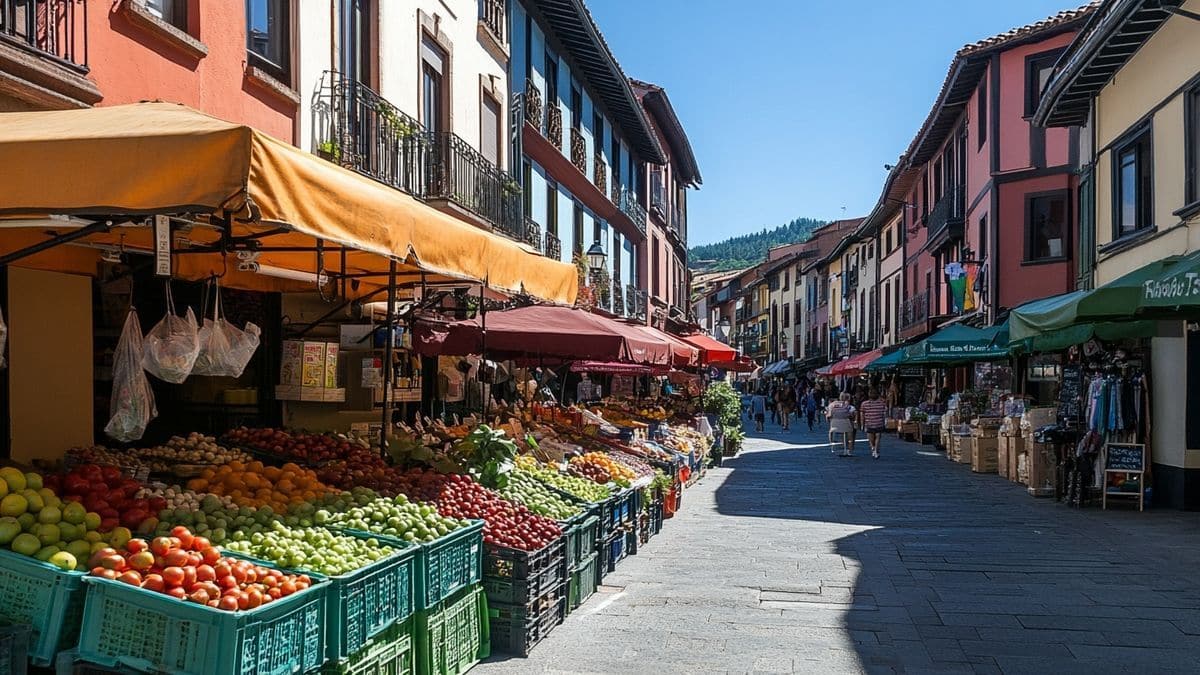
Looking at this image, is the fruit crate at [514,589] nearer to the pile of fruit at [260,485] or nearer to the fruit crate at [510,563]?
the fruit crate at [510,563]

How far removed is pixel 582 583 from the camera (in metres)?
7.79

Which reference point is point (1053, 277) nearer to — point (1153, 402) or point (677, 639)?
point (1153, 402)

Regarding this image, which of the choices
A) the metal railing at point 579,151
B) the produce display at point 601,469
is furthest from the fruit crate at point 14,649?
the metal railing at point 579,151

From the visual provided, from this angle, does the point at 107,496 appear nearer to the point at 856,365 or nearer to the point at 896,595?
the point at 896,595

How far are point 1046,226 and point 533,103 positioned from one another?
12.8 metres

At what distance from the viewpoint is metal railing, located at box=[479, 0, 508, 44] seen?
15838mm

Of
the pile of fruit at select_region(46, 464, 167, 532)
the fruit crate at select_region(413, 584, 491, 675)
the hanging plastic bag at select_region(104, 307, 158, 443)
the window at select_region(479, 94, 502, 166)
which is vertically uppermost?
the window at select_region(479, 94, 502, 166)

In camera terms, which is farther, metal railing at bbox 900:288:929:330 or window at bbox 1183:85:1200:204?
metal railing at bbox 900:288:929:330

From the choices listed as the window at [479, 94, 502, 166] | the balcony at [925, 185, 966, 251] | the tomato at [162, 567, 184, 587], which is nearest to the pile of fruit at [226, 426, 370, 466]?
the tomato at [162, 567, 184, 587]

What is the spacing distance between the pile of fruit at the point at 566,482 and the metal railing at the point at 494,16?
907cm

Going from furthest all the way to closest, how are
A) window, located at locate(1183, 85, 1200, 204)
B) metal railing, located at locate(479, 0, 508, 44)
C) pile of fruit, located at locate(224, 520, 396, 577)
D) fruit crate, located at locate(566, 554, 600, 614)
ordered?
metal railing, located at locate(479, 0, 508, 44)
window, located at locate(1183, 85, 1200, 204)
fruit crate, located at locate(566, 554, 600, 614)
pile of fruit, located at locate(224, 520, 396, 577)

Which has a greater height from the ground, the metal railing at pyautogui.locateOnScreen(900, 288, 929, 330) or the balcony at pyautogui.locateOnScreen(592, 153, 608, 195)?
the balcony at pyautogui.locateOnScreen(592, 153, 608, 195)

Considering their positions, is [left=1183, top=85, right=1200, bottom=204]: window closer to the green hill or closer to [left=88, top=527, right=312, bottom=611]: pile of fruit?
[left=88, top=527, right=312, bottom=611]: pile of fruit

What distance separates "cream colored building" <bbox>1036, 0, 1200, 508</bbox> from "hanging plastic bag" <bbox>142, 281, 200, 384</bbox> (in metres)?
11.2
